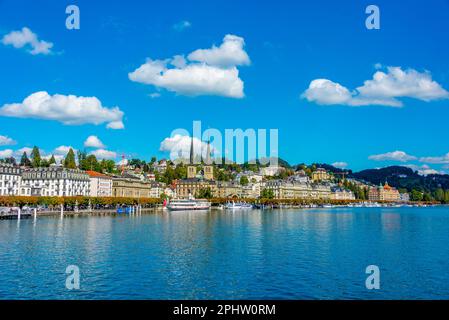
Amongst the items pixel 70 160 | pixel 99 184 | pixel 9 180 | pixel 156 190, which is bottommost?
pixel 156 190

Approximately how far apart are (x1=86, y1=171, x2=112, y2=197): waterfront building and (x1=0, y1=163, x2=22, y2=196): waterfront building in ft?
85.3

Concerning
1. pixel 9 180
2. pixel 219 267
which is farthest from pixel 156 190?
pixel 219 267

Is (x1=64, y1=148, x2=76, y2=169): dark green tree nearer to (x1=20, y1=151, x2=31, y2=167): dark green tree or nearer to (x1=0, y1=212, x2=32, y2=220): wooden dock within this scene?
(x1=20, y1=151, x2=31, y2=167): dark green tree

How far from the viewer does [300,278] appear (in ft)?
94.0

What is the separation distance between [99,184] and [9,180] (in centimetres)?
3579

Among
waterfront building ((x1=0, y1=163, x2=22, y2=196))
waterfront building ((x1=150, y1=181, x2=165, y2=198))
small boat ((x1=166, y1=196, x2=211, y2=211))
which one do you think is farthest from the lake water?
waterfront building ((x1=150, y1=181, x2=165, y2=198))

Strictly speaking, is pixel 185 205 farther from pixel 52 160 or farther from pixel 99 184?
pixel 52 160

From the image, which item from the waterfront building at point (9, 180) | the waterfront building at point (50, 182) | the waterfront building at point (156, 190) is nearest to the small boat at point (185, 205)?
the waterfront building at point (50, 182)

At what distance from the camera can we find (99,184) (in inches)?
5807

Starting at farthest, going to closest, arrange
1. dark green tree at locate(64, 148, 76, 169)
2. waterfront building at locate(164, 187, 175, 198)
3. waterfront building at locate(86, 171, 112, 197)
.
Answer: waterfront building at locate(164, 187, 175, 198), dark green tree at locate(64, 148, 76, 169), waterfront building at locate(86, 171, 112, 197)

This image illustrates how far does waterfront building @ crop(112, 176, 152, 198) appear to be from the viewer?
530ft

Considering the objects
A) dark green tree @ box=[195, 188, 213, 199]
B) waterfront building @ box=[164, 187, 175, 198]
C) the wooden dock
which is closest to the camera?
the wooden dock
